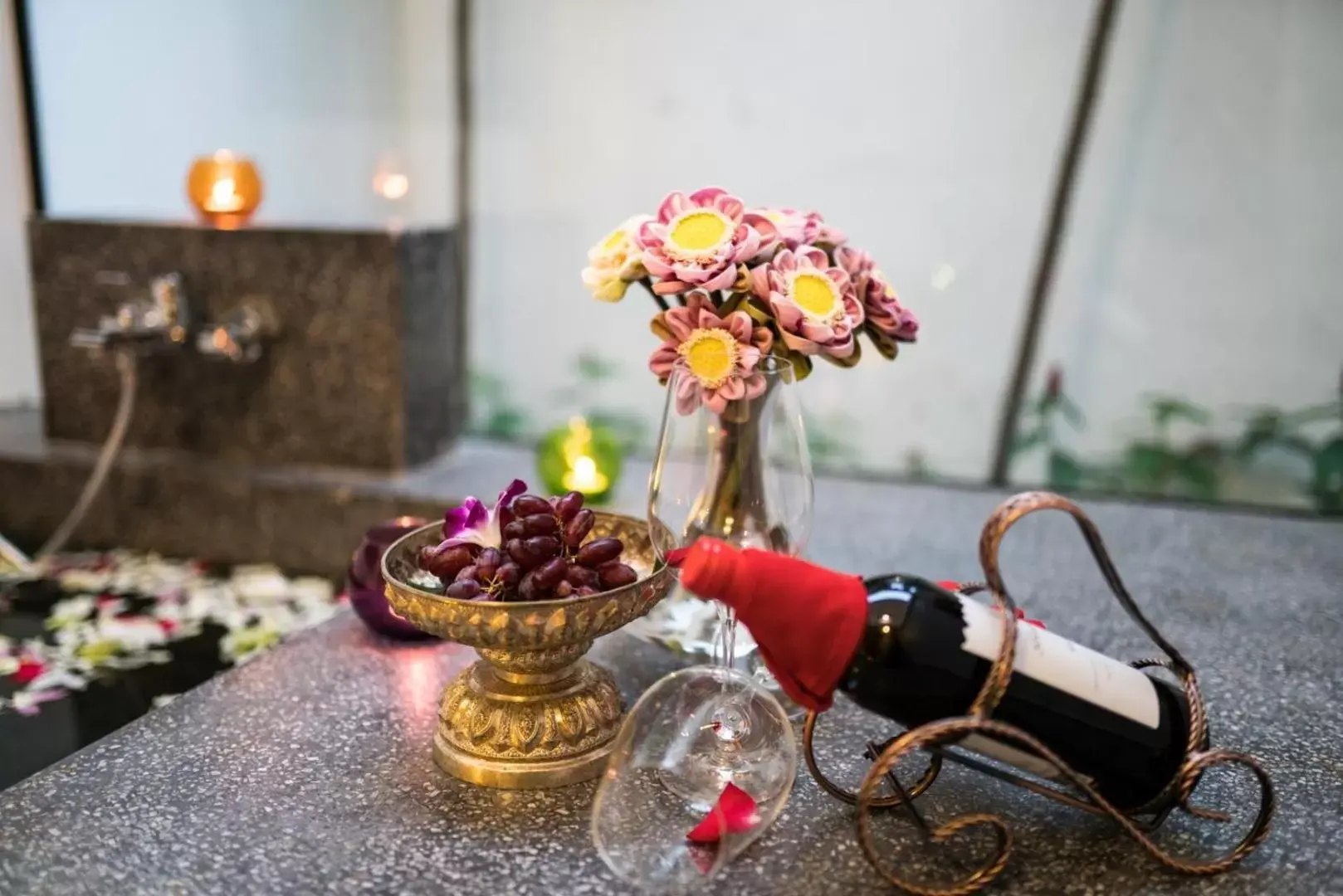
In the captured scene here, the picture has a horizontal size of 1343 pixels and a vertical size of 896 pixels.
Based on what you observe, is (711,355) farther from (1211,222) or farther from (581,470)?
(1211,222)

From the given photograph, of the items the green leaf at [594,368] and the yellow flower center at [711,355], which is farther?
the green leaf at [594,368]

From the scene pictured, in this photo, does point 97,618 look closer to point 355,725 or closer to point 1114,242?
point 355,725

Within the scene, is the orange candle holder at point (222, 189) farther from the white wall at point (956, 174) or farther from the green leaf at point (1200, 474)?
the green leaf at point (1200, 474)

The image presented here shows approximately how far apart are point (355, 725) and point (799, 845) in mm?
365

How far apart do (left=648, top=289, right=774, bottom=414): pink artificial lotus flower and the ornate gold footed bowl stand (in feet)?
0.48

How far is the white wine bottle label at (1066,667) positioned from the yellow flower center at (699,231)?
35 centimetres

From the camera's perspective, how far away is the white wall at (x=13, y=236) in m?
1.79

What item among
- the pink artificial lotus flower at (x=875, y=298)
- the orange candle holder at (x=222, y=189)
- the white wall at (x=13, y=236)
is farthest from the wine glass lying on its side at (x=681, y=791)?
the white wall at (x=13, y=236)

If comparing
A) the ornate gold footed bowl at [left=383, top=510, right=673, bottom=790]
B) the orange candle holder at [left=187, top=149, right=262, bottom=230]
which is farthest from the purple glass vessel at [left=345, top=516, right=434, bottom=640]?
the orange candle holder at [left=187, top=149, right=262, bottom=230]

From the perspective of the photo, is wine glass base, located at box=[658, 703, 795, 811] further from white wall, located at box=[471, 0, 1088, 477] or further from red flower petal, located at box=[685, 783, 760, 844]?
white wall, located at box=[471, 0, 1088, 477]

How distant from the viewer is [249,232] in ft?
4.92

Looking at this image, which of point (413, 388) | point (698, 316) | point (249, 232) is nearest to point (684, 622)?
point (698, 316)

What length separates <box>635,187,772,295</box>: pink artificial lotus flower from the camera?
806 millimetres

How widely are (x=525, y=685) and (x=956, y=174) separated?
4.16 feet
